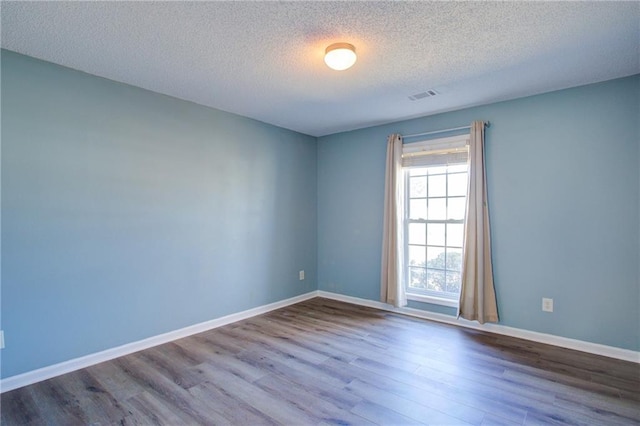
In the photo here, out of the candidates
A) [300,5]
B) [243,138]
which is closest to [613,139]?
[300,5]

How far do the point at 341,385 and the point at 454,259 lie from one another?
83.4 inches

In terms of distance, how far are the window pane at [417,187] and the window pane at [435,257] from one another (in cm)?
67

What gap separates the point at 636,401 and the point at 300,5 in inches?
130

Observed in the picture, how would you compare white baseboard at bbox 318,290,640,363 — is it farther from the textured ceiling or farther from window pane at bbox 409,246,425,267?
the textured ceiling

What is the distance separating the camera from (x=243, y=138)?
395 centimetres

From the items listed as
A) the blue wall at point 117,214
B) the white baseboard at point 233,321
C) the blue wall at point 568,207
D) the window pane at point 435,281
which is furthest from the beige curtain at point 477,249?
the blue wall at point 117,214

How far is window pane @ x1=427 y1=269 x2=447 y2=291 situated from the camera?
3.84 m

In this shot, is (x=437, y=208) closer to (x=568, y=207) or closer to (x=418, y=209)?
(x=418, y=209)

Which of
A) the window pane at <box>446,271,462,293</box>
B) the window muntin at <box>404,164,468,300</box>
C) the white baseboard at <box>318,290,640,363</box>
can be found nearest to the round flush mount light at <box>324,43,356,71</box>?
the window muntin at <box>404,164,468,300</box>

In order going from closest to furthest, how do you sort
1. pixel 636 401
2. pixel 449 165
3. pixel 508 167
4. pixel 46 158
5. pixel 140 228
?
pixel 636 401
pixel 46 158
pixel 140 228
pixel 508 167
pixel 449 165

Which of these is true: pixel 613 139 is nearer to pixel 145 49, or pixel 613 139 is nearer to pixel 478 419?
pixel 478 419

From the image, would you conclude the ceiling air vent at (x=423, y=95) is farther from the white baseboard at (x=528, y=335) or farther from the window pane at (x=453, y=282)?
the white baseboard at (x=528, y=335)

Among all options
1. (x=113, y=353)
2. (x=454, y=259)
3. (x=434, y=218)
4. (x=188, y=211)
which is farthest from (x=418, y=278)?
(x=113, y=353)

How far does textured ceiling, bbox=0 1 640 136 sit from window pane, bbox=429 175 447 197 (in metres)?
0.96
